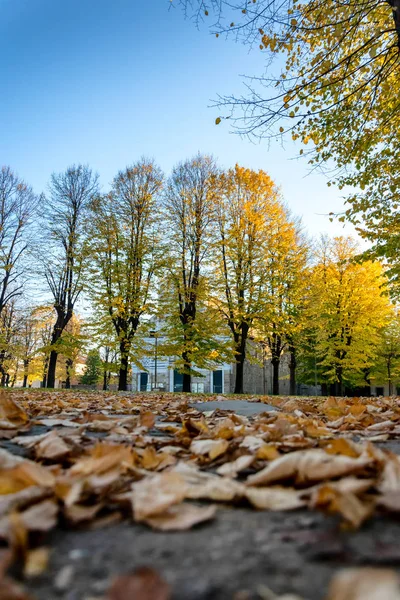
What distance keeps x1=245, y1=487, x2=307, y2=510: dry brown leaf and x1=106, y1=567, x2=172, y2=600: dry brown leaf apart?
1.23 feet

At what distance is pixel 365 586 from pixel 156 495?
46cm

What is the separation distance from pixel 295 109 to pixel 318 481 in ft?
17.5

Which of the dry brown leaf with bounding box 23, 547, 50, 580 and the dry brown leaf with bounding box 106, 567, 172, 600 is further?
the dry brown leaf with bounding box 23, 547, 50, 580

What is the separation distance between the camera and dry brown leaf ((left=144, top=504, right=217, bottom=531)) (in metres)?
0.72

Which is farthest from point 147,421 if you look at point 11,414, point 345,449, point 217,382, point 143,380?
point 143,380

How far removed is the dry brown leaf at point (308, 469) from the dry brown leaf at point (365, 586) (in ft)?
1.30

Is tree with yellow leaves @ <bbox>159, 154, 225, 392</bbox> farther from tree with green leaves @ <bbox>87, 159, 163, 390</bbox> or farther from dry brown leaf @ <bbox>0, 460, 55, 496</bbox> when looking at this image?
dry brown leaf @ <bbox>0, 460, 55, 496</bbox>

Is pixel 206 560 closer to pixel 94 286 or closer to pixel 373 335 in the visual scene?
pixel 94 286

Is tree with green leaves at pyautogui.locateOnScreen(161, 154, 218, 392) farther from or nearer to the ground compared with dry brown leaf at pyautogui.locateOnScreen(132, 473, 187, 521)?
farther from the ground

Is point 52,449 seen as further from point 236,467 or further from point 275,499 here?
point 275,499

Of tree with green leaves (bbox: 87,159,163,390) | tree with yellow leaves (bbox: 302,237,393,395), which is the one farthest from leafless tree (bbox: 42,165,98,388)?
tree with yellow leaves (bbox: 302,237,393,395)

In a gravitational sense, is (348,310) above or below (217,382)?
above

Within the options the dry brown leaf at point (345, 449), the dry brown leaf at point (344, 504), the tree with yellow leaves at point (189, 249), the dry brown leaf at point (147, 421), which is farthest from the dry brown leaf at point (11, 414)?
the tree with yellow leaves at point (189, 249)

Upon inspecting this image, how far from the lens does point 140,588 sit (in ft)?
1.58
